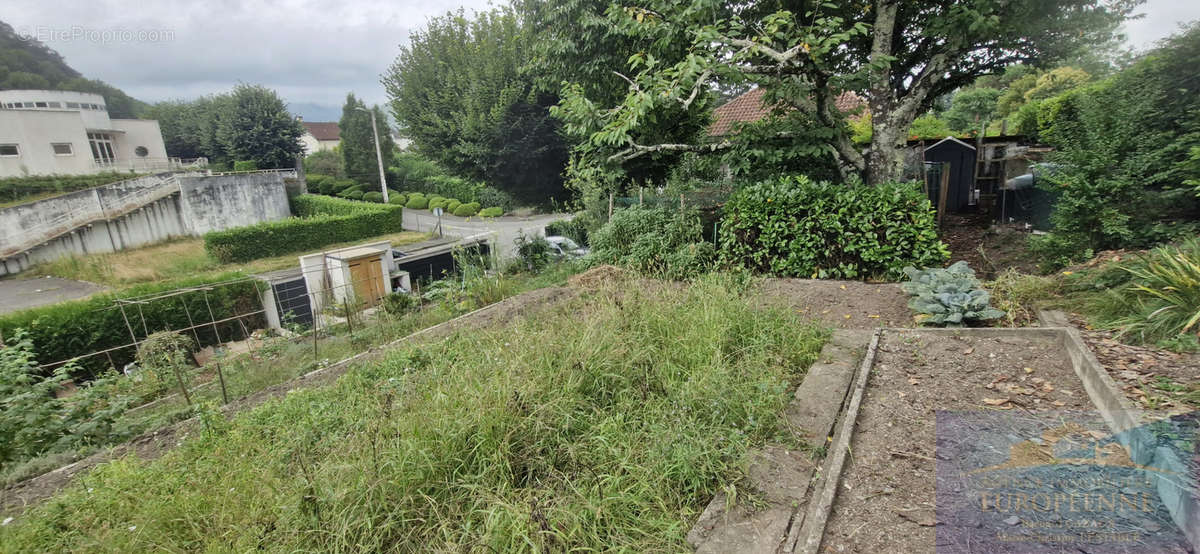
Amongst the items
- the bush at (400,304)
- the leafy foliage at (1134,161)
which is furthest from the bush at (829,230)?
the bush at (400,304)

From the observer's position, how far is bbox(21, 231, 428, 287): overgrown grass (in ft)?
56.4

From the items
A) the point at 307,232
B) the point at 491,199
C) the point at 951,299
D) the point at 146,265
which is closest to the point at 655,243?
the point at 951,299

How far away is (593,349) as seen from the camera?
3.41 meters

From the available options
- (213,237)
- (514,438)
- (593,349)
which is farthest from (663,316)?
(213,237)

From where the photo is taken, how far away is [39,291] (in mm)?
16000

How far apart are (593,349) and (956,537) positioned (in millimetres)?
2150

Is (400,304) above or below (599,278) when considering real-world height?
below

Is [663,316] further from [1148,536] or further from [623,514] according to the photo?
[1148,536]

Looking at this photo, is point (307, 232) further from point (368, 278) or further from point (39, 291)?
point (368, 278)

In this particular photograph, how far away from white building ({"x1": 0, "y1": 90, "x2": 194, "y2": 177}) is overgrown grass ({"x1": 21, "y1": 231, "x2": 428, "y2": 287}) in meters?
9.45

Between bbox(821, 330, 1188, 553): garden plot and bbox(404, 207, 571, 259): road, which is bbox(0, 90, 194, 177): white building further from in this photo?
bbox(821, 330, 1188, 553): garden plot

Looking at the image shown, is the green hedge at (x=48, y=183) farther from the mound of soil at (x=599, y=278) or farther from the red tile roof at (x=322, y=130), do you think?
the red tile roof at (x=322, y=130)

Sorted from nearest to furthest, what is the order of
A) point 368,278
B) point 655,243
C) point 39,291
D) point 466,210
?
point 655,243 < point 368,278 < point 39,291 < point 466,210

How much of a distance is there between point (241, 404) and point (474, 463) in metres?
3.04
